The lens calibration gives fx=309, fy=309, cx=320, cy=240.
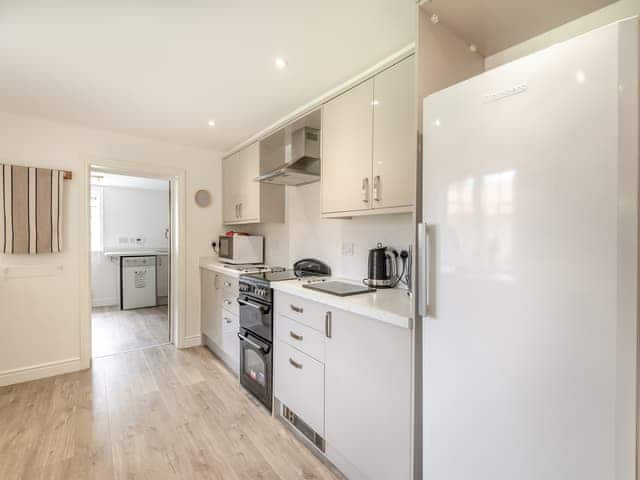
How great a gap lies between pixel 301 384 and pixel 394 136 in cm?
156

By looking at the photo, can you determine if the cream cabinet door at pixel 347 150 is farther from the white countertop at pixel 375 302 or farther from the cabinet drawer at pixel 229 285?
the cabinet drawer at pixel 229 285

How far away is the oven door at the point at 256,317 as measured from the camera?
7.29 feet

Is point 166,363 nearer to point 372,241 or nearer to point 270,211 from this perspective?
point 270,211

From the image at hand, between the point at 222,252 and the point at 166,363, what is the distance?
4.05ft

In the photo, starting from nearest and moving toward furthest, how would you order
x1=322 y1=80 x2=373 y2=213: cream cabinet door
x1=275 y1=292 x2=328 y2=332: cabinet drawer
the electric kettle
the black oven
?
1. x1=275 y1=292 x2=328 y2=332: cabinet drawer
2. x1=322 y1=80 x2=373 y2=213: cream cabinet door
3. the electric kettle
4. the black oven

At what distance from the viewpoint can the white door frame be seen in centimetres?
298

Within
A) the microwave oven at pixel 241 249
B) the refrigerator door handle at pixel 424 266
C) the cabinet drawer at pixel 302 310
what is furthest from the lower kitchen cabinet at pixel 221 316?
the refrigerator door handle at pixel 424 266

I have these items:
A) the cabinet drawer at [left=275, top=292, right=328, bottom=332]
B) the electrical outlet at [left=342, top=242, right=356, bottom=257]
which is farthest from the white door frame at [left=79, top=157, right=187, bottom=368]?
the electrical outlet at [left=342, top=242, right=356, bottom=257]

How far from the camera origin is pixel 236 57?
1777 mm

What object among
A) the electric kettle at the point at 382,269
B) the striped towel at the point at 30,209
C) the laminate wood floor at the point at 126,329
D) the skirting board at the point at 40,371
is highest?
the striped towel at the point at 30,209

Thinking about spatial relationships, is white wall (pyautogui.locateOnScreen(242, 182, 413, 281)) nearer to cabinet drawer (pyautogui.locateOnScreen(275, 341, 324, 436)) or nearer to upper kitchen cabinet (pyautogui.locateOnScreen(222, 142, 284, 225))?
upper kitchen cabinet (pyautogui.locateOnScreen(222, 142, 284, 225))

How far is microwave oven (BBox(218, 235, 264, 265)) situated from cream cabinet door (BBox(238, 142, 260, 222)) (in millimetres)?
233

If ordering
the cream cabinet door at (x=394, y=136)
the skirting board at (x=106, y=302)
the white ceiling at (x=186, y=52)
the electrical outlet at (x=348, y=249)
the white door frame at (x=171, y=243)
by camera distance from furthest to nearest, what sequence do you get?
the skirting board at (x=106, y=302) < the white door frame at (x=171, y=243) < the electrical outlet at (x=348, y=249) < the cream cabinet door at (x=394, y=136) < the white ceiling at (x=186, y=52)

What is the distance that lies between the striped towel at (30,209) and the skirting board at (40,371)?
1037 mm
